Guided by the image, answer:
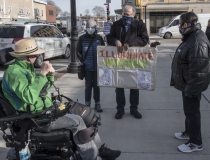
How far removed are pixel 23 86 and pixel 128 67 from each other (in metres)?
2.49

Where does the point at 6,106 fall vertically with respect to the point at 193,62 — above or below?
below

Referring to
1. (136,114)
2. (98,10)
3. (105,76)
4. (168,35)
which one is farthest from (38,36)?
(98,10)

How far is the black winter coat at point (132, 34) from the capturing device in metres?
4.97

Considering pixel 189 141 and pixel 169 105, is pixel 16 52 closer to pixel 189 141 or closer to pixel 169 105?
pixel 189 141

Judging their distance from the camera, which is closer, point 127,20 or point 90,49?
point 127,20

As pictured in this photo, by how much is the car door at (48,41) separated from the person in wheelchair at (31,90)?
8732mm

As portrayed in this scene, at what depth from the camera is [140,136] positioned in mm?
4527

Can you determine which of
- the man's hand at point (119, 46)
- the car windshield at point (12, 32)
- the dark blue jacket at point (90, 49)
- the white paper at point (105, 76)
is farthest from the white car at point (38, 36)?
the man's hand at point (119, 46)

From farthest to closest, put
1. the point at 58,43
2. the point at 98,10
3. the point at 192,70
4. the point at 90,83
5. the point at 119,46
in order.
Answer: the point at 98,10, the point at 58,43, the point at 90,83, the point at 119,46, the point at 192,70

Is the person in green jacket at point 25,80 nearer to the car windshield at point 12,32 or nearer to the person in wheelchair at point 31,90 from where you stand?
the person in wheelchair at point 31,90

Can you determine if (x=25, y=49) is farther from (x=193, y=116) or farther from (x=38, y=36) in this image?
(x=38, y=36)

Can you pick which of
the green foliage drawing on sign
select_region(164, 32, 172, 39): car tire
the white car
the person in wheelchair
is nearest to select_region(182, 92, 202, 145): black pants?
the green foliage drawing on sign

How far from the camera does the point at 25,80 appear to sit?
2926mm

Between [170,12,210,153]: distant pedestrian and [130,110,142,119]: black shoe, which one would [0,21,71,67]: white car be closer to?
[130,110,142,119]: black shoe
